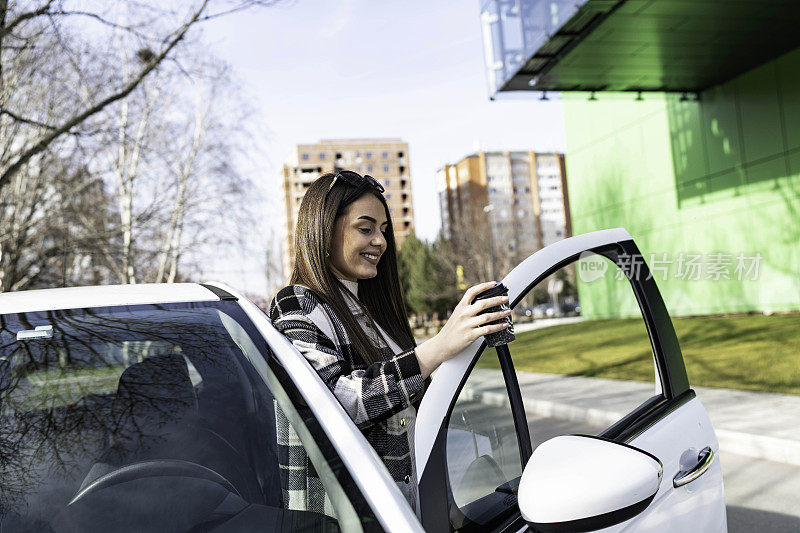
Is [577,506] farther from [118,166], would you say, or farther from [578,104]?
[578,104]

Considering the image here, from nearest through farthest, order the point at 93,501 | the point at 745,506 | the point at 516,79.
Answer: the point at 93,501, the point at 745,506, the point at 516,79

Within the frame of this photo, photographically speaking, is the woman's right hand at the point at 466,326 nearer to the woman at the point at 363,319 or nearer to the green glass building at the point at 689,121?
the woman at the point at 363,319

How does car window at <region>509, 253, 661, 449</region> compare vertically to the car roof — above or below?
below

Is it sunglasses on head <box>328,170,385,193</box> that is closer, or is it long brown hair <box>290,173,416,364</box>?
long brown hair <box>290,173,416,364</box>

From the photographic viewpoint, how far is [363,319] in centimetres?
183

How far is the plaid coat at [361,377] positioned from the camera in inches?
58.2

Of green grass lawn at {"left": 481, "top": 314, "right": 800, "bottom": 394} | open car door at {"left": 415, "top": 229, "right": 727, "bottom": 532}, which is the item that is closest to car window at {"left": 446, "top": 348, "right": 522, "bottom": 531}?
open car door at {"left": 415, "top": 229, "right": 727, "bottom": 532}

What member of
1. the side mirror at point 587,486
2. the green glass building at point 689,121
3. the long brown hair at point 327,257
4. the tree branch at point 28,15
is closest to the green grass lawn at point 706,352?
the green glass building at point 689,121

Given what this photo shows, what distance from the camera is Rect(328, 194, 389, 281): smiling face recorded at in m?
1.86

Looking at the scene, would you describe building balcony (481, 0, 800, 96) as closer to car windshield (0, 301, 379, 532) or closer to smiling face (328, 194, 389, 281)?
smiling face (328, 194, 389, 281)

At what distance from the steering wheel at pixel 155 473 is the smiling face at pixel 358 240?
2.42ft

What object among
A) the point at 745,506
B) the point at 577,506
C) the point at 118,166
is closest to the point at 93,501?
the point at 577,506

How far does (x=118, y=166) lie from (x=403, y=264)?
4868 centimetres

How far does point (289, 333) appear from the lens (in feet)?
5.23
